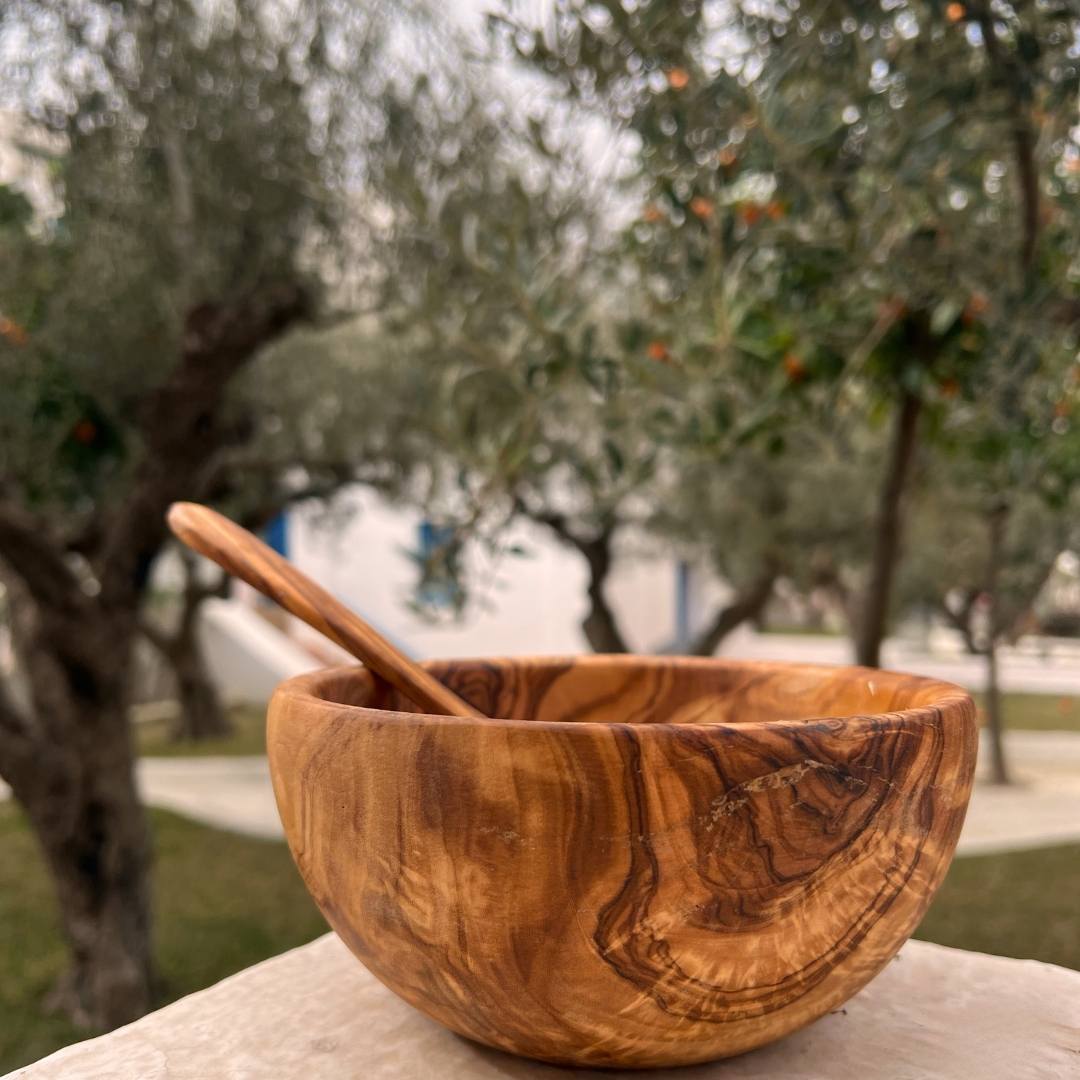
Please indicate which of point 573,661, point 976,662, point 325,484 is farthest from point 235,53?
point 976,662

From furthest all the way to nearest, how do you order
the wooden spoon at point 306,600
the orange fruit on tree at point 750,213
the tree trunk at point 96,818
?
1. the tree trunk at point 96,818
2. the orange fruit on tree at point 750,213
3. the wooden spoon at point 306,600

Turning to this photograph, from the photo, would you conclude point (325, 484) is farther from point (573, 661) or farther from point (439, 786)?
point (439, 786)

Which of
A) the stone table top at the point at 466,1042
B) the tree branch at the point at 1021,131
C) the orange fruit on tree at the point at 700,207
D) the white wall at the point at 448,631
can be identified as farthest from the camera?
the white wall at the point at 448,631

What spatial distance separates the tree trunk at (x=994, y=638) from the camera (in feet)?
17.7

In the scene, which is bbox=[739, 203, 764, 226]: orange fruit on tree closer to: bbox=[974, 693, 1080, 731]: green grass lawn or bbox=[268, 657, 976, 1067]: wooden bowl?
bbox=[268, 657, 976, 1067]: wooden bowl

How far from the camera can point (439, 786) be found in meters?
0.68

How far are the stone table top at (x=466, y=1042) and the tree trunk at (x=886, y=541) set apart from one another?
4.61 ft

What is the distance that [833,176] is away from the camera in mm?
1410

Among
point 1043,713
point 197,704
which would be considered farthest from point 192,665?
point 1043,713

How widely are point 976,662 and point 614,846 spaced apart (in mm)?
13177

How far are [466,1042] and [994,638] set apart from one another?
6.08 m

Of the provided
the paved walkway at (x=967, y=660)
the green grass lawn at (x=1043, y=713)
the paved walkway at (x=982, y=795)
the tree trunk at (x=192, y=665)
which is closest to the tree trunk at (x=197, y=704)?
the tree trunk at (x=192, y=665)

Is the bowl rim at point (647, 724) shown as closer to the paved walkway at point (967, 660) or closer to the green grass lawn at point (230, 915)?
the green grass lawn at point (230, 915)

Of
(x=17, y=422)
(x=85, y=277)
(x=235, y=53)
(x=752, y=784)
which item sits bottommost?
(x=752, y=784)
